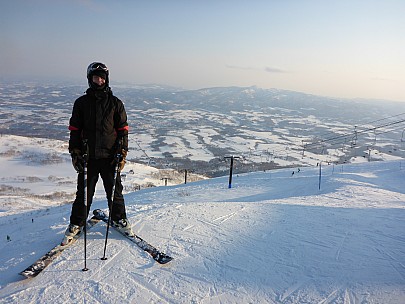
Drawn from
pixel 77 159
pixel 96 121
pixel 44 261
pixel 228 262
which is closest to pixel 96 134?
pixel 96 121

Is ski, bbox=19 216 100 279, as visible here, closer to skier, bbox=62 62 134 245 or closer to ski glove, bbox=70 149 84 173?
skier, bbox=62 62 134 245

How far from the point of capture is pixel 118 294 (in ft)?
9.93

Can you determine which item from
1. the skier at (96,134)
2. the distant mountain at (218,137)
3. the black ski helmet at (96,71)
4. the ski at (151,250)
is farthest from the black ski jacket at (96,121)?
the distant mountain at (218,137)

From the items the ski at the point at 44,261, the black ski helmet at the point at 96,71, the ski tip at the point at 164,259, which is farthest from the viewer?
the black ski helmet at the point at 96,71

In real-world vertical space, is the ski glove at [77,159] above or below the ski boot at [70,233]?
above

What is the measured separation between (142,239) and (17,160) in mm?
59229

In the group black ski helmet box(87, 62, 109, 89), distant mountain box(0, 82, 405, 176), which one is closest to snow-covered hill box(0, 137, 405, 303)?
black ski helmet box(87, 62, 109, 89)

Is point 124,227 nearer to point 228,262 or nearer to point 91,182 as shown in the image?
point 91,182

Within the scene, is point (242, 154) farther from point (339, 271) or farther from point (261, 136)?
point (339, 271)

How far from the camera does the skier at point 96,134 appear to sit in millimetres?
3891

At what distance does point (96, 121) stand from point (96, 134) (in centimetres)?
18

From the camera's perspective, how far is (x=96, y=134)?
3938 millimetres

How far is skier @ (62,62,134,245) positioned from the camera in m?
3.89

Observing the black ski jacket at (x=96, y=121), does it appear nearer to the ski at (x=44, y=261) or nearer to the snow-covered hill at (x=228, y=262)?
the ski at (x=44, y=261)
